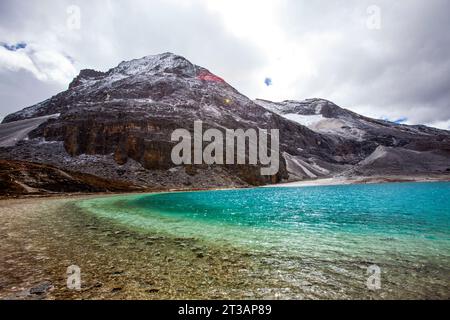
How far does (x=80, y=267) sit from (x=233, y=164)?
110906mm

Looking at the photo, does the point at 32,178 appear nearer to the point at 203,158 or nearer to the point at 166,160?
the point at 166,160

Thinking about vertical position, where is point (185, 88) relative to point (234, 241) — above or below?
above

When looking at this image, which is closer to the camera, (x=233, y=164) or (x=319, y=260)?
(x=319, y=260)

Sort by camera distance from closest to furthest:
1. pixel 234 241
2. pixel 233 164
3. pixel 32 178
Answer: pixel 234 241 → pixel 32 178 → pixel 233 164

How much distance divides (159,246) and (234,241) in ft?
14.0

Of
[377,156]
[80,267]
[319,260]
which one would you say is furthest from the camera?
[377,156]

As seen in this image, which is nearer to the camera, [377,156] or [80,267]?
[80,267]
